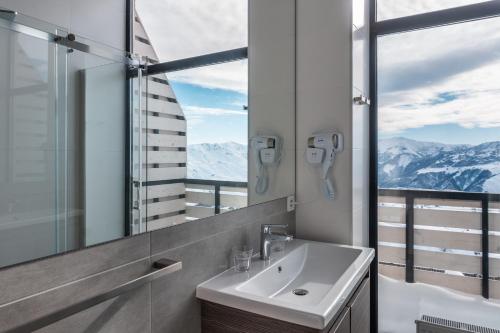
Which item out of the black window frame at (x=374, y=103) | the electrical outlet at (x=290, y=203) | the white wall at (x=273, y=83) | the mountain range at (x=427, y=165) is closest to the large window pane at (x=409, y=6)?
the black window frame at (x=374, y=103)

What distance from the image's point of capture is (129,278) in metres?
1.00

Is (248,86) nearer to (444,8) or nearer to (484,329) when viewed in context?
(444,8)

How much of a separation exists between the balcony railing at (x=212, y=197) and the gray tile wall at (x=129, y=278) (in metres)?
0.04

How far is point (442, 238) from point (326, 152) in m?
0.92

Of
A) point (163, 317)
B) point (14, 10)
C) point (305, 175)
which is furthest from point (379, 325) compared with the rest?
point (14, 10)

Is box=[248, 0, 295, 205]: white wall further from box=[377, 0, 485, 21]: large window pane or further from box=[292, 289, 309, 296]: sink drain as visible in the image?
box=[377, 0, 485, 21]: large window pane

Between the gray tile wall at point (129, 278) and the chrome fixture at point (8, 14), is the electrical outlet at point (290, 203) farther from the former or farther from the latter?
the chrome fixture at point (8, 14)

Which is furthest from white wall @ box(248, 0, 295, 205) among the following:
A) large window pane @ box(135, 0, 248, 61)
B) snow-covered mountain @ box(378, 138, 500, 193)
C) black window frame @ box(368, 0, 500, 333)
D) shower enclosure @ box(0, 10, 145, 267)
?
shower enclosure @ box(0, 10, 145, 267)

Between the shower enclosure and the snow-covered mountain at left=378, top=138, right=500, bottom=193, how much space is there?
1734 millimetres

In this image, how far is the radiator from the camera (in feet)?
6.54

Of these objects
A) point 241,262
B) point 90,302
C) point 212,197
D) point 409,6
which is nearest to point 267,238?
point 241,262

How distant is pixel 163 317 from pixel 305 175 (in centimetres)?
124

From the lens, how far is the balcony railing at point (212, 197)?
1313 mm

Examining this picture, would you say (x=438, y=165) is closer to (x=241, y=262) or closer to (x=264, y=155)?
(x=264, y=155)
